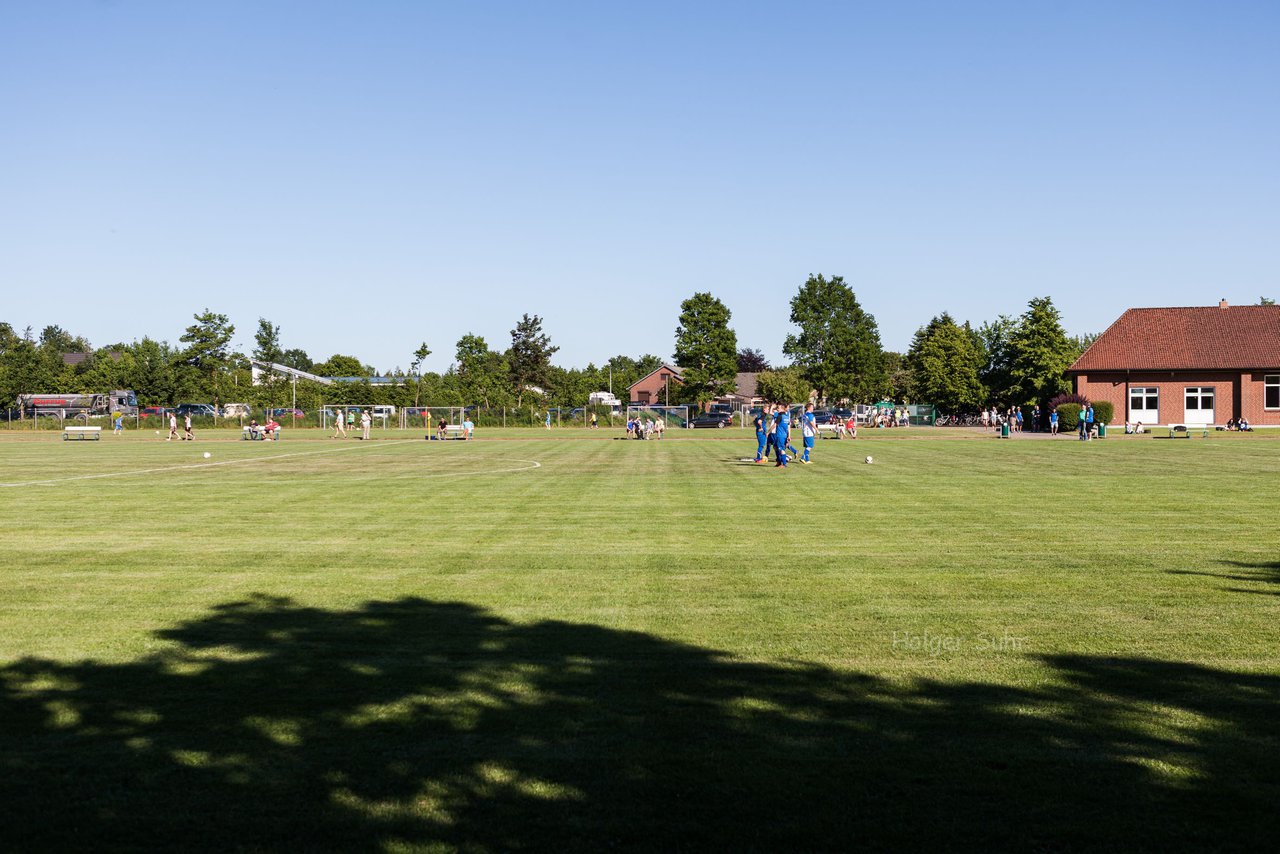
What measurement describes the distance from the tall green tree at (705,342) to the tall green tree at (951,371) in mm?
19108

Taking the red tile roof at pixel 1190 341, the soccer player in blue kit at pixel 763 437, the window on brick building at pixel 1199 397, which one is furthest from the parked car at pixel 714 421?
the soccer player in blue kit at pixel 763 437

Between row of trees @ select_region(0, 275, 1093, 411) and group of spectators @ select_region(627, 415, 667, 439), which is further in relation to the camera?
row of trees @ select_region(0, 275, 1093, 411)

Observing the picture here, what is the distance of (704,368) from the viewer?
92938 mm

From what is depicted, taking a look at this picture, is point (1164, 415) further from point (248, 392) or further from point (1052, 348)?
point (248, 392)

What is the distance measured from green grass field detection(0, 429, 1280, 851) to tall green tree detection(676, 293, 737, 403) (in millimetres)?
77433

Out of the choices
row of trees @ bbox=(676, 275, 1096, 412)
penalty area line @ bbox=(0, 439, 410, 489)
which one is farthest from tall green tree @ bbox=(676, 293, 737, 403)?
penalty area line @ bbox=(0, 439, 410, 489)

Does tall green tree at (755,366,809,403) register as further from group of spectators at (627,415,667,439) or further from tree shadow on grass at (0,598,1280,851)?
tree shadow on grass at (0,598,1280,851)

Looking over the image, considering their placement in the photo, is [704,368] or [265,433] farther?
[704,368]

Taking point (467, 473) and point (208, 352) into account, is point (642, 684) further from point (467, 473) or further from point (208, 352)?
point (208, 352)

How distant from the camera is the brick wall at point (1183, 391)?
61.8m

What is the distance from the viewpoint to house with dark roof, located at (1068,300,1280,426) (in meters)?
61.8

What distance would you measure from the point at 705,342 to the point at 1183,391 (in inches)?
1651

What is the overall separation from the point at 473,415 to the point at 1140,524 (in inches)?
2713

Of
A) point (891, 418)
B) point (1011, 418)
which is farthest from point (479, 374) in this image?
point (1011, 418)
